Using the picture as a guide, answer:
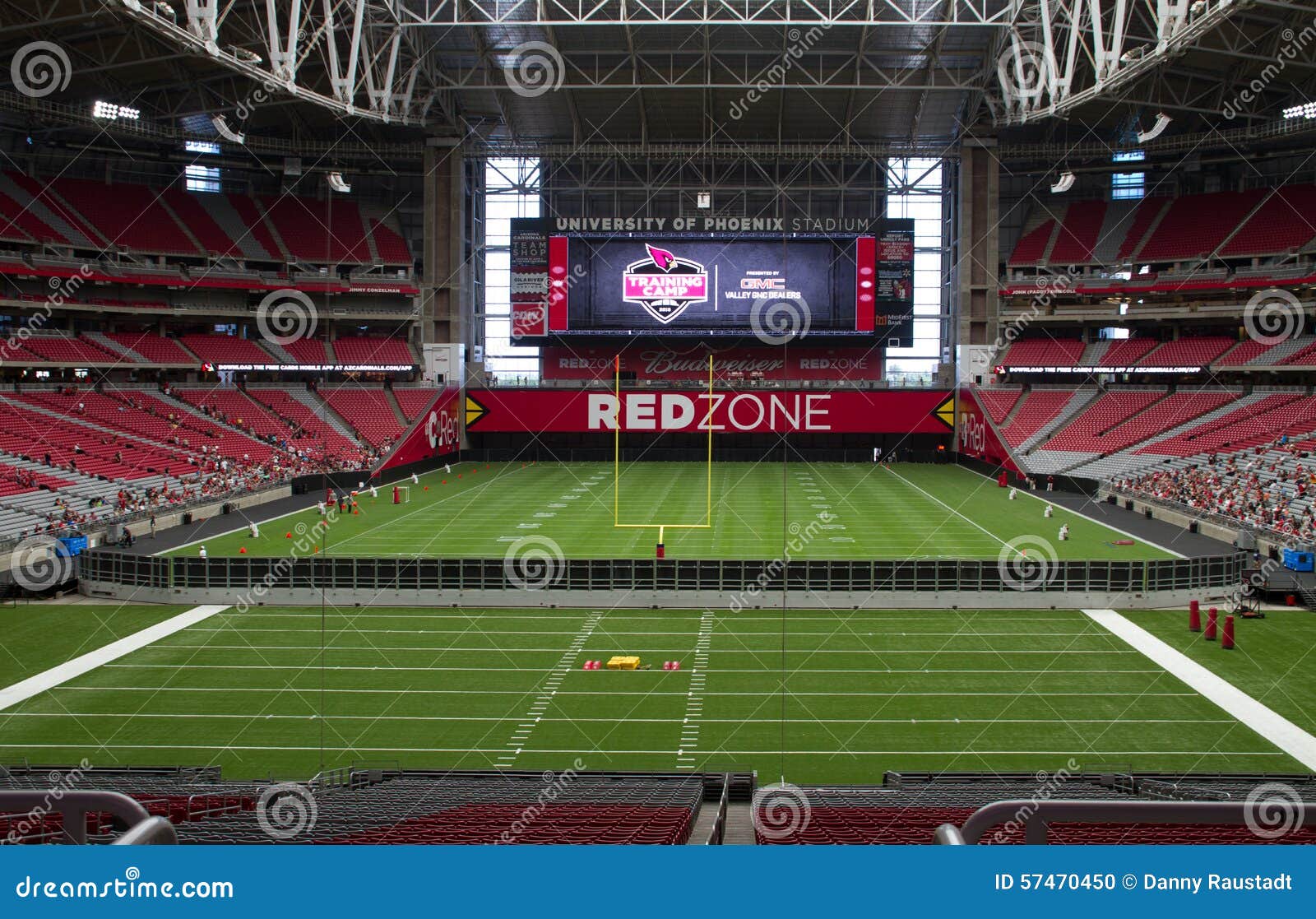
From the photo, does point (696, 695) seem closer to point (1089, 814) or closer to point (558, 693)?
point (558, 693)

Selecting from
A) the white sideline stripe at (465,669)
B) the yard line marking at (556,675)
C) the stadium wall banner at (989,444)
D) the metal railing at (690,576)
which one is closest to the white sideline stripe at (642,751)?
the yard line marking at (556,675)

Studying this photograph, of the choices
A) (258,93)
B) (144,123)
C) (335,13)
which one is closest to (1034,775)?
(335,13)

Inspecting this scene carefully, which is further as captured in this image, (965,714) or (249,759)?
(965,714)

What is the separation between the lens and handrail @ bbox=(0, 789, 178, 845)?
2.15 m

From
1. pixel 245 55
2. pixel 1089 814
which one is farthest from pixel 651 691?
pixel 245 55

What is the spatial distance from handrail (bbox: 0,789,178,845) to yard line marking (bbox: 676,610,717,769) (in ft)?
37.2

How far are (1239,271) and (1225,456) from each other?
16.7 metres

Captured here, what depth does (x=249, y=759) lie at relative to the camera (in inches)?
523

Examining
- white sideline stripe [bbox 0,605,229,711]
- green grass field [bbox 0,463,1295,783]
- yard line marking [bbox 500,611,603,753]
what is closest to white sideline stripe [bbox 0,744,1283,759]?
→ green grass field [bbox 0,463,1295,783]

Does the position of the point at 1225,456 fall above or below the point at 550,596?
above

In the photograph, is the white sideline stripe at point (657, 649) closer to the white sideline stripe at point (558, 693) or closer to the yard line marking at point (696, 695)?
the yard line marking at point (696, 695)

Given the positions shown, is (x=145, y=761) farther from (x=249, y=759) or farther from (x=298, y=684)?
(x=298, y=684)

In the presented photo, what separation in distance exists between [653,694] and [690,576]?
5.98 m

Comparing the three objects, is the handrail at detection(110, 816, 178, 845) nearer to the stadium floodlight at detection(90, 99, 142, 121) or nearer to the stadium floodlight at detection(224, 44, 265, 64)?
the stadium floodlight at detection(224, 44, 265, 64)
